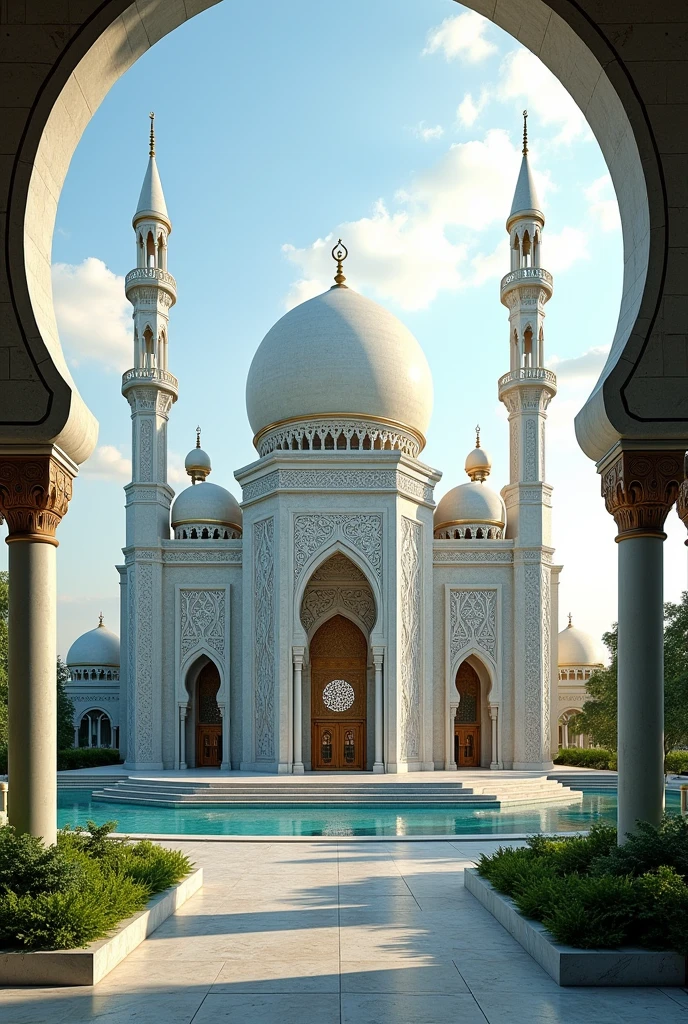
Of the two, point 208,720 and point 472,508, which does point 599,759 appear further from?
point 208,720

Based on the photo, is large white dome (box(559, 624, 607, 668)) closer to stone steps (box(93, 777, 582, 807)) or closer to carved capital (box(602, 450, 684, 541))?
stone steps (box(93, 777, 582, 807))

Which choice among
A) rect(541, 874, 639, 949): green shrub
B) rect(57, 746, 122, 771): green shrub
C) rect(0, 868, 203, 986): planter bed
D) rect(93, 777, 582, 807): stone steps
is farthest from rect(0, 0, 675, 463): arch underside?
rect(57, 746, 122, 771): green shrub

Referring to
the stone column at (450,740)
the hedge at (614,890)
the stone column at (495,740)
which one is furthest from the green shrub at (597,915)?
the stone column at (495,740)

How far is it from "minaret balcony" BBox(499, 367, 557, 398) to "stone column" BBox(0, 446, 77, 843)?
59.2 feet

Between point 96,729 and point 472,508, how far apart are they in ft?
48.3

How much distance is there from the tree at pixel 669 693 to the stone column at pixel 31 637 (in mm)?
13519

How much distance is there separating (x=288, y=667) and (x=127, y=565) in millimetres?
4807

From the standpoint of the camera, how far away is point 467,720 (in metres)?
23.8

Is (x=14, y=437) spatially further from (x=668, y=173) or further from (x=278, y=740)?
(x=278, y=740)

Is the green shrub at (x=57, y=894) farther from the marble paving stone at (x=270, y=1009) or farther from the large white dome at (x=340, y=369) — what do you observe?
the large white dome at (x=340, y=369)

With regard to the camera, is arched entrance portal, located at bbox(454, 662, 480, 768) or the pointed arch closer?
the pointed arch

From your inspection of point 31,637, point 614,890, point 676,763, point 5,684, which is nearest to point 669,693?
point 676,763

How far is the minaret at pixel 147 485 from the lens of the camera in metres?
22.5

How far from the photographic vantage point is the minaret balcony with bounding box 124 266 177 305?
23.7m
